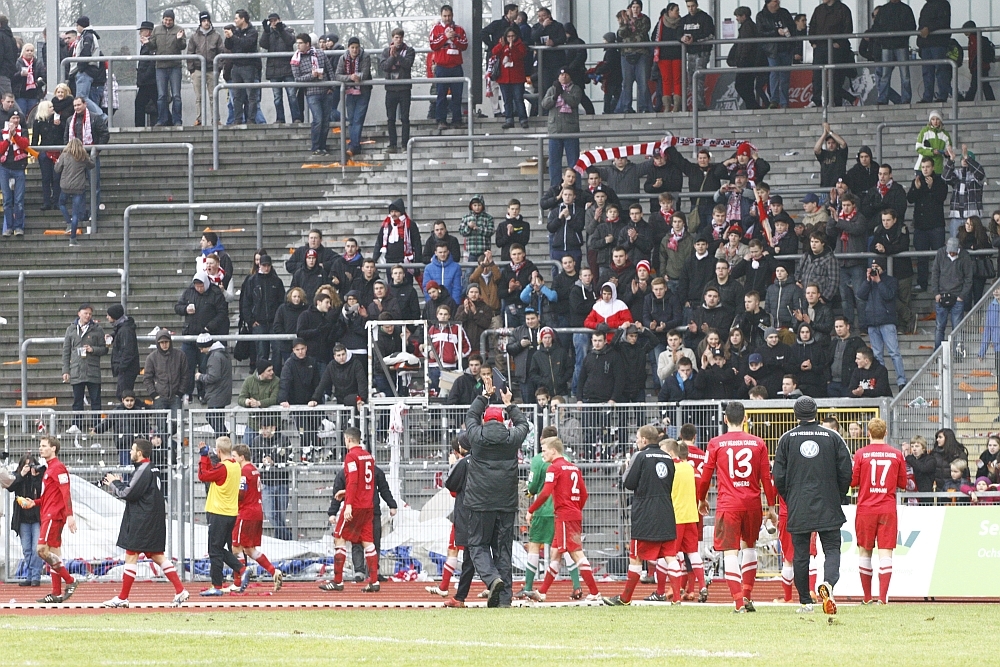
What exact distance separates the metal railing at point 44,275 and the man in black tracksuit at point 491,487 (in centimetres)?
1146

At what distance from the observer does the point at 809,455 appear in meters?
15.6

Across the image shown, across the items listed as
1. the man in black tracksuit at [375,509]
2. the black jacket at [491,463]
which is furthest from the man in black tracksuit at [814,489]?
the man in black tracksuit at [375,509]

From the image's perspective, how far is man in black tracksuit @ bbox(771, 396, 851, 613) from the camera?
15492 mm

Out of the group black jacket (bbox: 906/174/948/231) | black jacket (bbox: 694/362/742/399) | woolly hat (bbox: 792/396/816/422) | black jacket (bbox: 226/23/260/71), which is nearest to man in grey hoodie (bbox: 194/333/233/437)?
black jacket (bbox: 694/362/742/399)

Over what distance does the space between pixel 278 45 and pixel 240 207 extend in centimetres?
466

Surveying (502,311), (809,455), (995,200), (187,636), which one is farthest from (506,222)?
(187,636)

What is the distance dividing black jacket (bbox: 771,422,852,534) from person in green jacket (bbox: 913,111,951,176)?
12002 millimetres

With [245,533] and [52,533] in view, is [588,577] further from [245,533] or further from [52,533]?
[52,533]

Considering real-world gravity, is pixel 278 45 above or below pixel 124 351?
above

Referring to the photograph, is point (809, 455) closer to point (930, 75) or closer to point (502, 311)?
point (502, 311)

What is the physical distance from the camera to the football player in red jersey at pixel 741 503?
15781mm

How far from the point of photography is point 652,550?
17.3 m

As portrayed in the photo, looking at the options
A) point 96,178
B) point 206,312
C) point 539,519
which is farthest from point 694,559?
point 96,178

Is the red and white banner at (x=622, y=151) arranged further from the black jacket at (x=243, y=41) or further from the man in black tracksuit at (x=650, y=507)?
the man in black tracksuit at (x=650, y=507)
